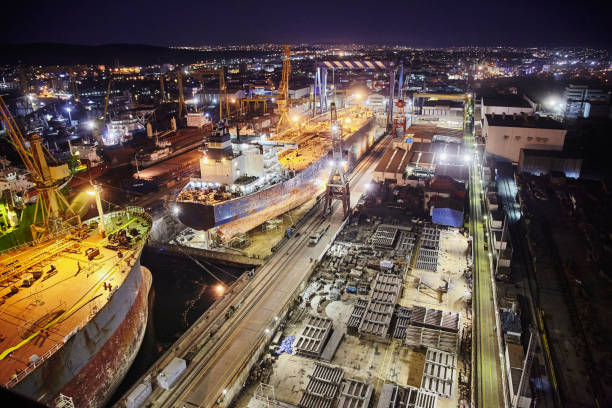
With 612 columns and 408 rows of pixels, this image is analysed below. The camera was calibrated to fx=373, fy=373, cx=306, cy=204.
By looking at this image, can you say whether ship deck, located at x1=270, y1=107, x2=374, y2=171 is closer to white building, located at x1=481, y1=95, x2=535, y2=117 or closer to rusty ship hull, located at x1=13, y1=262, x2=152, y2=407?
white building, located at x1=481, y1=95, x2=535, y2=117

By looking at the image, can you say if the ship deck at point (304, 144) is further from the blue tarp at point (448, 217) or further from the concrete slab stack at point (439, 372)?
the concrete slab stack at point (439, 372)

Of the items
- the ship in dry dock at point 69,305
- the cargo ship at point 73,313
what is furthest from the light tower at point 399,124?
the cargo ship at point 73,313

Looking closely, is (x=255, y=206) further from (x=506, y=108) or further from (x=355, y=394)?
(x=506, y=108)

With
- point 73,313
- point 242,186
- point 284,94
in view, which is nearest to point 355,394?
point 73,313

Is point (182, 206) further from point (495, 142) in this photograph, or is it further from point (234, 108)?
point (234, 108)

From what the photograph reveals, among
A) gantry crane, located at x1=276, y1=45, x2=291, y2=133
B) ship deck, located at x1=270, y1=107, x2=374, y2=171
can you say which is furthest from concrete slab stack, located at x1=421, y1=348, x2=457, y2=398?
gantry crane, located at x1=276, y1=45, x2=291, y2=133

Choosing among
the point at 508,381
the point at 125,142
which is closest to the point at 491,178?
the point at 508,381
